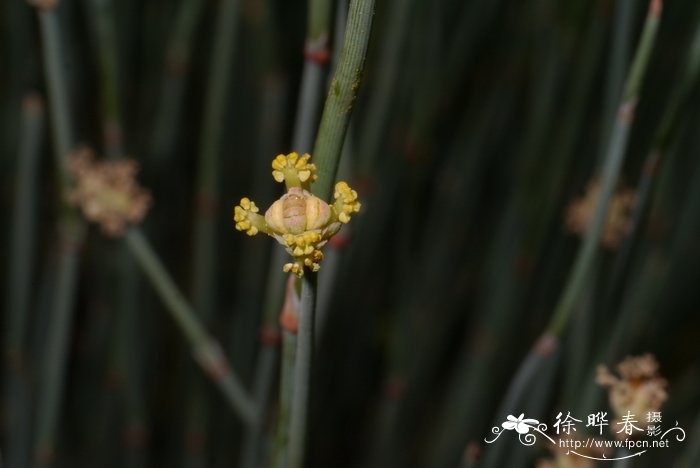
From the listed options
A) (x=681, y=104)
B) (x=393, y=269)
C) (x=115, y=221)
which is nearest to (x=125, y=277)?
(x=115, y=221)

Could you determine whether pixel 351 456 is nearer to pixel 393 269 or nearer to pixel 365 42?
pixel 393 269

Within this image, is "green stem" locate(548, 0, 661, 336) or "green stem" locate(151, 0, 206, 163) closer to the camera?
"green stem" locate(548, 0, 661, 336)

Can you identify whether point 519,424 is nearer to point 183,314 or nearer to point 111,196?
point 183,314

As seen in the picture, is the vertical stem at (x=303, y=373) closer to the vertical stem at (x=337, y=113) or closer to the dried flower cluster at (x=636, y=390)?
the vertical stem at (x=337, y=113)

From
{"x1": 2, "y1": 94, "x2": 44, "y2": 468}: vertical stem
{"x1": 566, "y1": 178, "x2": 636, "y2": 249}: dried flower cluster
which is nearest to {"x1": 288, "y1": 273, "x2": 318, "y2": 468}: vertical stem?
{"x1": 566, "y1": 178, "x2": 636, "y2": 249}: dried flower cluster

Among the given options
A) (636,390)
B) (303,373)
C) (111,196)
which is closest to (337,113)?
(303,373)

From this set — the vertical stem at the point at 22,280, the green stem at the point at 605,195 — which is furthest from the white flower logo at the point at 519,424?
the vertical stem at the point at 22,280

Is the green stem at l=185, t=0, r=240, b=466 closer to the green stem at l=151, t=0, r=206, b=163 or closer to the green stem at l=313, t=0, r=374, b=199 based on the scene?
the green stem at l=151, t=0, r=206, b=163
